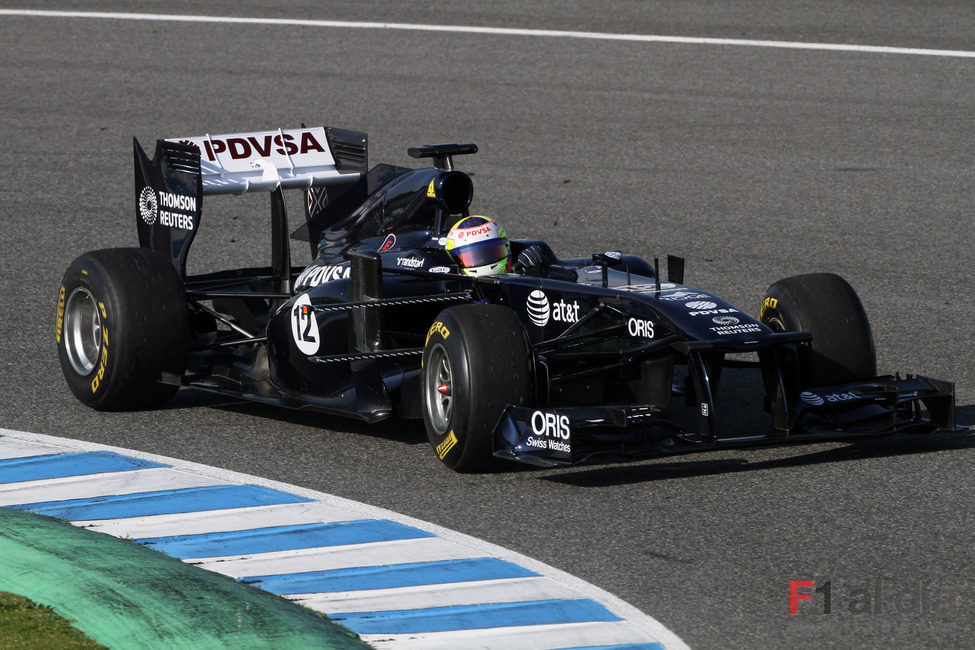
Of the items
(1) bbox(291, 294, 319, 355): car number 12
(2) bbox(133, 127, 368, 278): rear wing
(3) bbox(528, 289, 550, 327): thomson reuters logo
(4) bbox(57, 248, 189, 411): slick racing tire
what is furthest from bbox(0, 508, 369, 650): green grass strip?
(2) bbox(133, 127, 368, 278): rear wing

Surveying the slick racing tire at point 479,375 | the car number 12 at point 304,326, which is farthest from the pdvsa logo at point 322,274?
the slick racing tire at point 479,375

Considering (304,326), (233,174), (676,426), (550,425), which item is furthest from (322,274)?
(676,426)

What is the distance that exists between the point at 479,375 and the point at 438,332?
1.21 feet

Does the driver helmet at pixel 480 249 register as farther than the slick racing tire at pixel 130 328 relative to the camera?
No

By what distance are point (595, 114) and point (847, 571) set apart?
992cm

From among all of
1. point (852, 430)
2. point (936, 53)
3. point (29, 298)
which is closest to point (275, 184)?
point (29, 298)

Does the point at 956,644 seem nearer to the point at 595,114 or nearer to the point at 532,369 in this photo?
the point at 532,369

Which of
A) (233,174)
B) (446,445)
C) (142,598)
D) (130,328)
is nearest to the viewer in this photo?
(142,598)

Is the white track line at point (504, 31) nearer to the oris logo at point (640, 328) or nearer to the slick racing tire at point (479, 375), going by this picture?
the oris logo at point (640, 328)

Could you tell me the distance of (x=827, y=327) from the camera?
7.13 meters

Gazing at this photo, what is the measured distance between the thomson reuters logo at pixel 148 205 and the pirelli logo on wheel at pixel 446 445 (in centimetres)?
263

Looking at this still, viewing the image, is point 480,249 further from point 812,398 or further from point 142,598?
point 142,598

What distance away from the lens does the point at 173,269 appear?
25.3 feet

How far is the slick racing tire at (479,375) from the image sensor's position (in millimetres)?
6445
